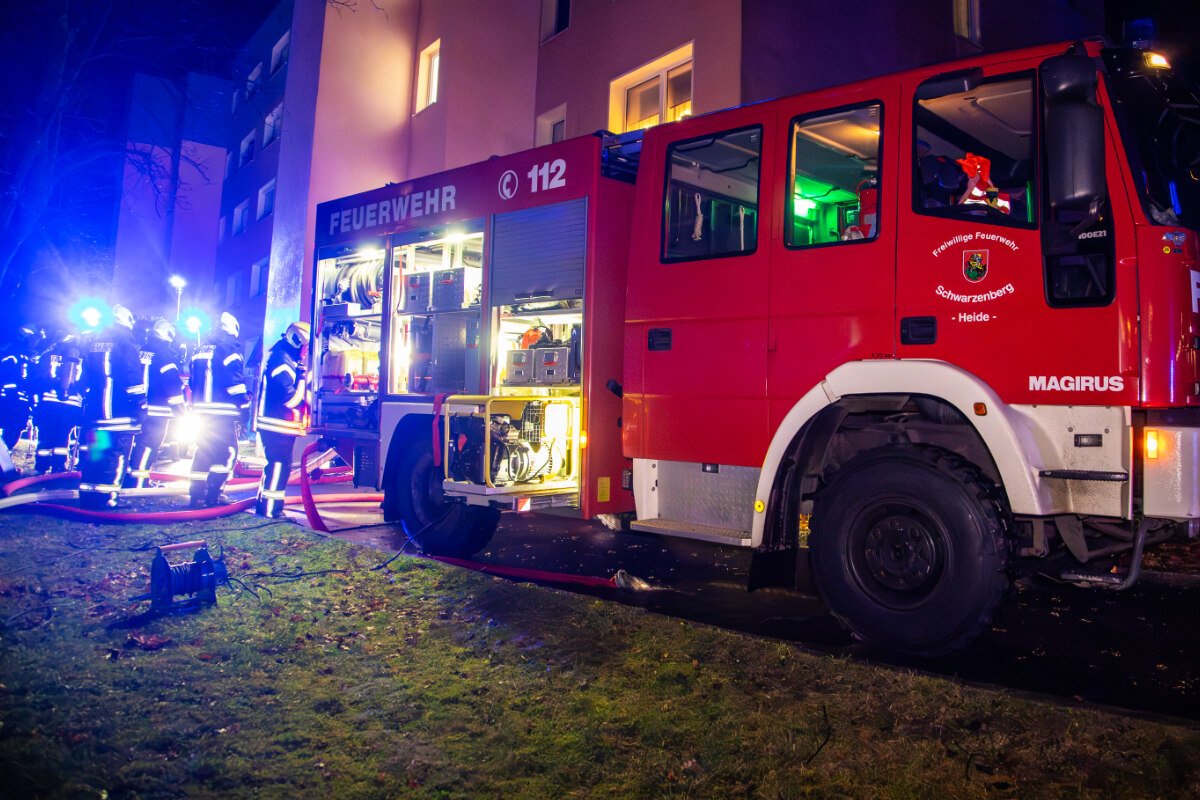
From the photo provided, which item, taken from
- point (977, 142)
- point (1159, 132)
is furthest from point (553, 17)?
point (1159, 132)

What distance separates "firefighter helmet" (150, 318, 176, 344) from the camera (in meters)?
10.3

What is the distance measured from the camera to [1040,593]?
19.3 feet

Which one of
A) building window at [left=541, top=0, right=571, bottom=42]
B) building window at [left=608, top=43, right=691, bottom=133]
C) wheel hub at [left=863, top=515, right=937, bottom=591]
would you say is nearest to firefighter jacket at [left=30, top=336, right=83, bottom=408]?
building window at [left=608, top=43, right=691, bottom=133]

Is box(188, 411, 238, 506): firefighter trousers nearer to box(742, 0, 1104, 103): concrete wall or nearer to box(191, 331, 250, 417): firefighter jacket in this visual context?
box(191, 331, 250, 417): firefighter jacket

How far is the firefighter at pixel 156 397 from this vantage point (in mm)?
10047

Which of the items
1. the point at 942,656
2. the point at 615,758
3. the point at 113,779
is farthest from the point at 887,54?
the point at 113,779

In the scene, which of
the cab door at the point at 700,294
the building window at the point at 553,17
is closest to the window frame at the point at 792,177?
the cab door at the point at 700,294

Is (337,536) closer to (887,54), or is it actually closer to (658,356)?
(658,356)

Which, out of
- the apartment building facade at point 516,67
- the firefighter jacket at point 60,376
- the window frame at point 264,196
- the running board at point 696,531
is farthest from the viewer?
the window frame at point 264,196

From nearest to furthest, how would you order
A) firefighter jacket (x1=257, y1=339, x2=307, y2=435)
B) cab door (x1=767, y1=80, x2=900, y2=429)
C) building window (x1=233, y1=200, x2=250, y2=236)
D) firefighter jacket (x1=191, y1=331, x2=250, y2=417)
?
cab door (x1=767, y1=80, x2=900, y2=429) < firefighter jacket (x1=257, y1=339, x2=307, y2=435) < firefighter jacket (x1=191, y1=331, x2=250, y2=417) < building window (x1=233, y1=200, x2=250, y2=236)

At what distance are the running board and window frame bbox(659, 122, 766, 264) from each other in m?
1.75

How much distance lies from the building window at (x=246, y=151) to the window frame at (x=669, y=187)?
20.6 meters

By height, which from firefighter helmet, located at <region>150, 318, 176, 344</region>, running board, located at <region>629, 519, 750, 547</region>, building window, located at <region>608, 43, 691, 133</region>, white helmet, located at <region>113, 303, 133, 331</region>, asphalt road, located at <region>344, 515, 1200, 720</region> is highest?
building window, located at <region>608, 43, 691, 133</region>

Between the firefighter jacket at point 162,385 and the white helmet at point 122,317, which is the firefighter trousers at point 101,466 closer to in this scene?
the firefighter jacket at point 162,385
